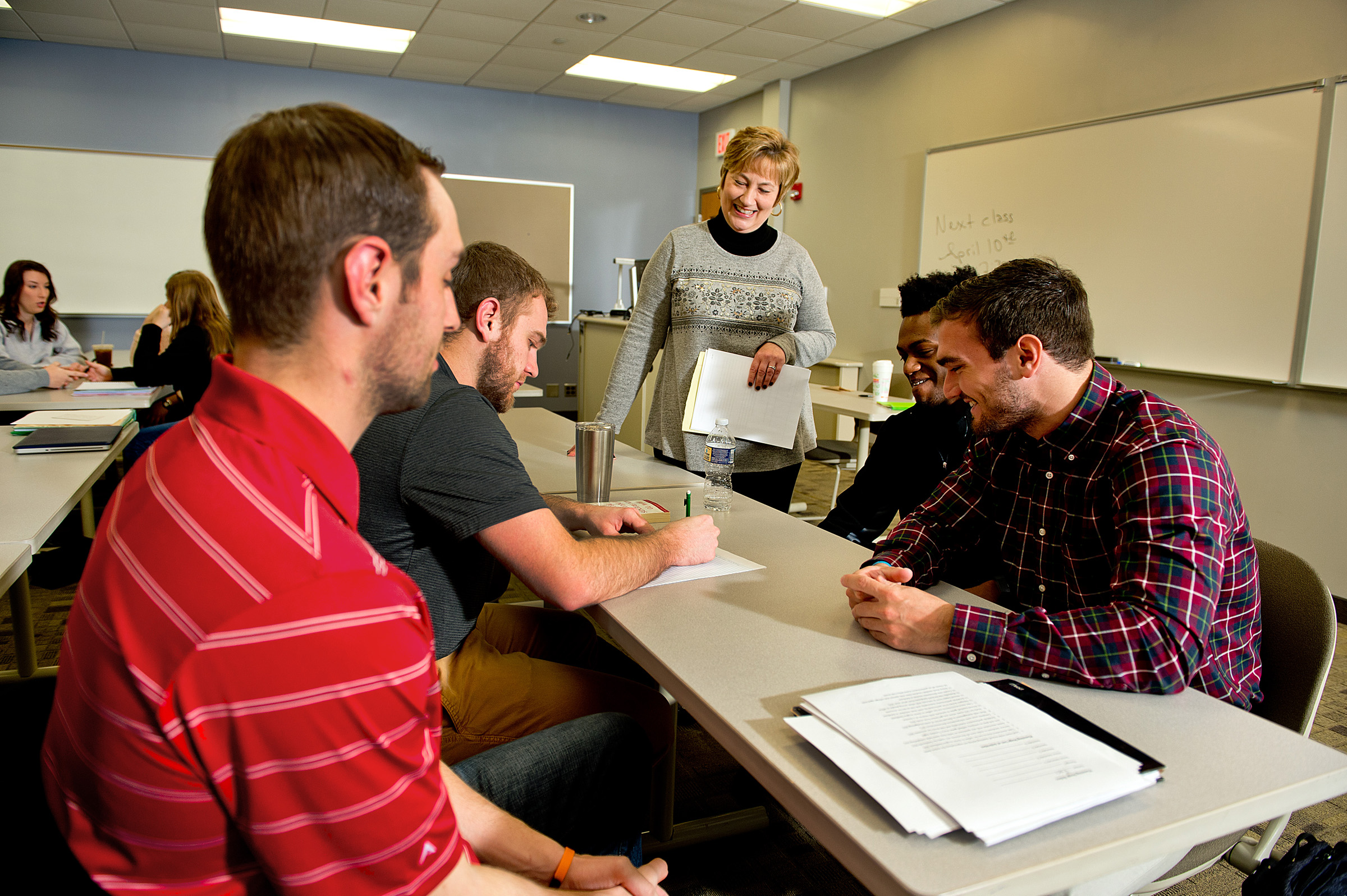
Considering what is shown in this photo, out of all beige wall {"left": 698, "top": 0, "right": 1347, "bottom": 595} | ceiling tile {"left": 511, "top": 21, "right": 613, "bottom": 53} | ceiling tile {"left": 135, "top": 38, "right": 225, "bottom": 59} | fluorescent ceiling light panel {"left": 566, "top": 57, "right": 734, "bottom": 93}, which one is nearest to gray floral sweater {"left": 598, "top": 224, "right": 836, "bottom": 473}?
beige wall {"left": 698, "top": 0, "right": 1347, "bottom": 595}

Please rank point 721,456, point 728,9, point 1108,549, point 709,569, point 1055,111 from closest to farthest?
point 1108,549 → point 709,569 → point 721,456 → point 1055,111 → point 728,9

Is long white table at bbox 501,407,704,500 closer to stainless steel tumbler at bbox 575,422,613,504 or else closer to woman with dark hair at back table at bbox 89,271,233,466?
stainless steel tumbler at bbox 575,422,613,504

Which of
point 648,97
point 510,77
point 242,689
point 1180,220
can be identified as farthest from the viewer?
point 648,97

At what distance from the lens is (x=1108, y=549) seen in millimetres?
1207

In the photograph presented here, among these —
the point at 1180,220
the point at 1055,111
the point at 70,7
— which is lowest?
the point at 1180,220

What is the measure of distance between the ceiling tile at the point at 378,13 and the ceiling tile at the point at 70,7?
1.28 meters

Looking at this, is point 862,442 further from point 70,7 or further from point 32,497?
point 70,7

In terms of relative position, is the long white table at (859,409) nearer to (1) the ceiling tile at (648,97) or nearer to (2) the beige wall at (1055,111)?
(2) the beige wall at (1055,111)

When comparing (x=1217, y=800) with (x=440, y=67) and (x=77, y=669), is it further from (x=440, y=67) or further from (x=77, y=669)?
(x=440, y=67)

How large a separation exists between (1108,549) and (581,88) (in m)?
6.57

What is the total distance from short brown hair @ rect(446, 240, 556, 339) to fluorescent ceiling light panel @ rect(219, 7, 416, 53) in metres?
4.74

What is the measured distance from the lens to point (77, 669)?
1.98 feet

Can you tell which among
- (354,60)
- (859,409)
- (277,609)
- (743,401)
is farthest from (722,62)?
(277,609)

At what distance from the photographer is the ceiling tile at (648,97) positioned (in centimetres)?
682
